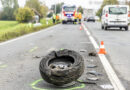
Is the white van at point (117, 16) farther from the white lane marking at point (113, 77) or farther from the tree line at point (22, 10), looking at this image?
the tree line at point (22, 10)

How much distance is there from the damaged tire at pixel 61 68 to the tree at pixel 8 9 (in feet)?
414

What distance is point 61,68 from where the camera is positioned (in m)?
5.16

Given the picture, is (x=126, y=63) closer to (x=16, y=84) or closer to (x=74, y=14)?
(x=16, y=84)

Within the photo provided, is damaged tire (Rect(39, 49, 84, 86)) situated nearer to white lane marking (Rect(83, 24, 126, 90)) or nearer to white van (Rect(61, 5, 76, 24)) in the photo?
white lane marking (Rect(83, 24, 126, 90))

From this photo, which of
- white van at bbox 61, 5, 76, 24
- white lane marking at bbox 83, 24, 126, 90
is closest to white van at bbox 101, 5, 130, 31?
white lane marking at bbox 83, 24, 126, 90

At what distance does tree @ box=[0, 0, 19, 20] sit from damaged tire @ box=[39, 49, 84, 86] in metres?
126

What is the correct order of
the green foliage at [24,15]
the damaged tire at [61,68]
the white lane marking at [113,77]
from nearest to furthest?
the damaged tire at [61,68], the white lane marking at [113,77], the green foliage at [24,15]

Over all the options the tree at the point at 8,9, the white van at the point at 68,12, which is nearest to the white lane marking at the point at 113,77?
the white van at the point at 68,12

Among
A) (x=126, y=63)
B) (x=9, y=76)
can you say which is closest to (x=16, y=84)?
(x=9, y=76)

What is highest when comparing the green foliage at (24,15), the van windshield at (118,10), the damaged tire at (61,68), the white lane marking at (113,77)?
the van windshield at (118,10)

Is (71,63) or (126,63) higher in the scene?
(71,63)

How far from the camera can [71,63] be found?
543 centimetres

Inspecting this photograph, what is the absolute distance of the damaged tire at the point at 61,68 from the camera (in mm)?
4805

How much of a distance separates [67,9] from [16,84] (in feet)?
134
